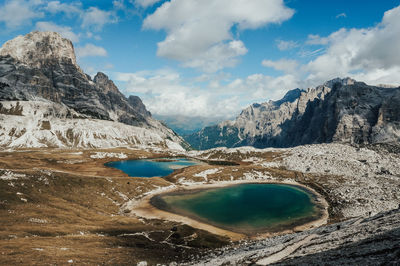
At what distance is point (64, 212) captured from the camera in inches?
2477

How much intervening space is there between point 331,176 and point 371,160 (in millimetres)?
34454

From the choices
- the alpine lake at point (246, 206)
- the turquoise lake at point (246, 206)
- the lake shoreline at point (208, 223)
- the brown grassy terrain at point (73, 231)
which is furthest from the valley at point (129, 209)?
the turquoise lake at point (246, 206)

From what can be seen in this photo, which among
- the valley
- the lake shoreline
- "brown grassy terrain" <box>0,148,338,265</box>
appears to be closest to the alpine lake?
the lake shoreline

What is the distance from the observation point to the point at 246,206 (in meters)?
93.5

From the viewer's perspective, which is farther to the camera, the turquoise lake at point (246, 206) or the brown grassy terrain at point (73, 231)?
the turquoise lake at point (246, 206)

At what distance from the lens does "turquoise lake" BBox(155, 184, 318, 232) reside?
75.2 m

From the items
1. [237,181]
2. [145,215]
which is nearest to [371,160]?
[237,181]

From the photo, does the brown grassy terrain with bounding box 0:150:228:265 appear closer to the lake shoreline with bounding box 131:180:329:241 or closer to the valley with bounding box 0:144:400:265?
the valley with bounding box 0:144:400:265

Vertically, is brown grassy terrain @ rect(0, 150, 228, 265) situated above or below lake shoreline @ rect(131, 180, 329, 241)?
above

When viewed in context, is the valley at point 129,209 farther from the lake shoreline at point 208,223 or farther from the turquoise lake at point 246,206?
the turquoise lake at point 246,206

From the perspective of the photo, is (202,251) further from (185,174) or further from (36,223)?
(185,174)

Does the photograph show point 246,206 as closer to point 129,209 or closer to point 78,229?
point 129,209

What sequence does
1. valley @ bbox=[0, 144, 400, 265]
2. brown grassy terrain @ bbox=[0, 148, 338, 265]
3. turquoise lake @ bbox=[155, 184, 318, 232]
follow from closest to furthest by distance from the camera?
brown grassy terrain @ bbox=[0, 148, 338, 265] < valley @ bbox=[0, 144, 400, 265] < turquoise lake @ bbox=[155, 184, 318, 232]

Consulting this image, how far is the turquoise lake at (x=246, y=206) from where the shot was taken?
75.2m
